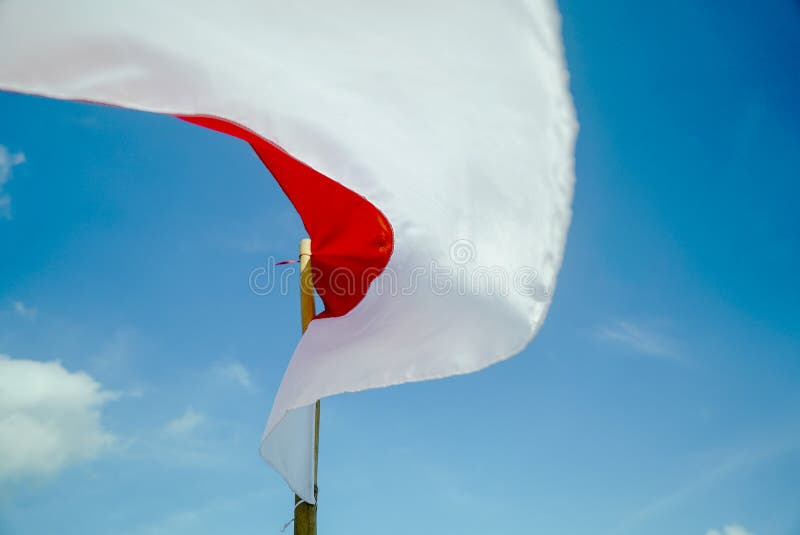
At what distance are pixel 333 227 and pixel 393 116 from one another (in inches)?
41.4

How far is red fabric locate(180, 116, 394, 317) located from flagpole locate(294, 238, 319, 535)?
0.26 feet

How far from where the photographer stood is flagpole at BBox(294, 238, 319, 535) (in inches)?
170

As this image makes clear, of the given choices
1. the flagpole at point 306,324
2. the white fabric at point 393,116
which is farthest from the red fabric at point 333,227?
the white fabric at point 393,116

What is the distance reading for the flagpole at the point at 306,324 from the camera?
4320mm

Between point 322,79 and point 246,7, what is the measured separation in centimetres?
68

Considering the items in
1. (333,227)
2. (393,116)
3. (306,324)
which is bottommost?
(306,324)

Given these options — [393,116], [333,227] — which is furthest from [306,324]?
[393,116]

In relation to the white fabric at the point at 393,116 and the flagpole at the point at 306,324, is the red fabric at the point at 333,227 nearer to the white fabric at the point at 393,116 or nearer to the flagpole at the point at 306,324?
the flagpole at the point at 306,324

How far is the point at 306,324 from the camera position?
4559 mm

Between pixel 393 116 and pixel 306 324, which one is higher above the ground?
pixel 393 116

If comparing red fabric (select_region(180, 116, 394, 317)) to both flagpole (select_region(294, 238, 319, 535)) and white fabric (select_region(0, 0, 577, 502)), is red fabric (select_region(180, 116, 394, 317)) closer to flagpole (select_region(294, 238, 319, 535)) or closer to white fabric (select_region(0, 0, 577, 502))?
flagpole (select_region(294, 238, 319, 535))

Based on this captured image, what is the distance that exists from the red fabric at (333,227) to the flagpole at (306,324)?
8 cm

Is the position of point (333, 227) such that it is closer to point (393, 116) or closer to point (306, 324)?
point (306, 324)

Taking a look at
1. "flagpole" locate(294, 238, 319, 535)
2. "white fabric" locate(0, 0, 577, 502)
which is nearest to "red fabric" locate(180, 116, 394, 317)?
"flagpole" locate(294, 238, 319, 535)
